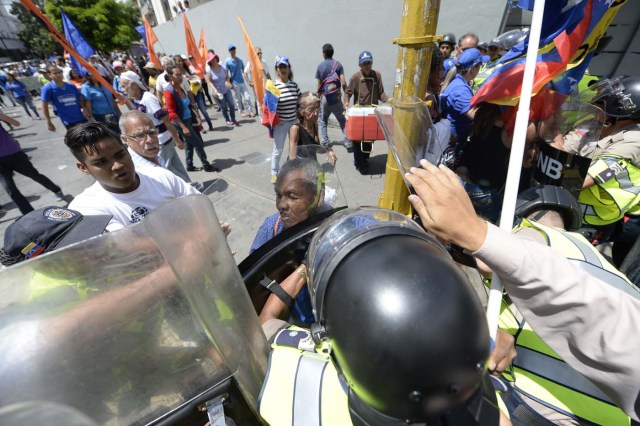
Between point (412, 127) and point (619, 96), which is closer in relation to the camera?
point (412, 127)

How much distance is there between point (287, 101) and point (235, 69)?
5102mm

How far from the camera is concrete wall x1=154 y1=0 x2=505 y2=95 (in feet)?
17.3

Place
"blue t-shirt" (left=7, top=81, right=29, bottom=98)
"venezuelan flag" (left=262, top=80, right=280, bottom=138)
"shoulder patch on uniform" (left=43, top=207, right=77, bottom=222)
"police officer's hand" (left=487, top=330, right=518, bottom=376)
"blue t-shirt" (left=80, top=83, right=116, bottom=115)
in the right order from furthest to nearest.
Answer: "blue t-shirt" (left=7, top=81, right=29, bottom=98)
"blue t-shirt" (left=80, top=83, right=116, bottom=115)
"venezuelan flag" (left=262, top=80, right=280, bottom=138)
"shoulder patch on uniform" (left=43, top=207, right=77, bottom=222)
"police officer's hand" (left=487, top=330, right=518, bottom=376)

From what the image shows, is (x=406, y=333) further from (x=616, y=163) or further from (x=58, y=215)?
(x=616, y=163)

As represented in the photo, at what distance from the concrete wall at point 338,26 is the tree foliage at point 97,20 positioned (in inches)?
841

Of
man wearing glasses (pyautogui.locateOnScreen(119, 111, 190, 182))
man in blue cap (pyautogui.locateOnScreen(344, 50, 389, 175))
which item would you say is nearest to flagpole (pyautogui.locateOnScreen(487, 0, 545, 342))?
man wearing glasses (pyautogui.locateOnScreen(119, 111, 190, 182))

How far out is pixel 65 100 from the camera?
A: 5.39 meters

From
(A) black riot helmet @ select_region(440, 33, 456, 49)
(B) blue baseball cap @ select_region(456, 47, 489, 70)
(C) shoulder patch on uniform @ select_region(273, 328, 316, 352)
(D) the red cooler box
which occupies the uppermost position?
(A) black riot helmet @ select_region(440, 33, 456, 49)

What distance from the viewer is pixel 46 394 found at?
67 cm

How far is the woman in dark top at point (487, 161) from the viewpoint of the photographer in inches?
84.3

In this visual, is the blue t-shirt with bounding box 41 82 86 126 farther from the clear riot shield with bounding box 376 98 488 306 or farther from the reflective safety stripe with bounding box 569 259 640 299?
the reflective safety stripe with bounding box 569 259 640 299

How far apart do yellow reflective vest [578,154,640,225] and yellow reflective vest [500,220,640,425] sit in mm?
1389

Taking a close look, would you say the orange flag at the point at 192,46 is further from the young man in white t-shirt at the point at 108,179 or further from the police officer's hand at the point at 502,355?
the police officer's hand at the point at 502,355

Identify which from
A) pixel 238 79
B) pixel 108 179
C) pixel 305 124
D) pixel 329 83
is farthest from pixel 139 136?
pixel 238 79
